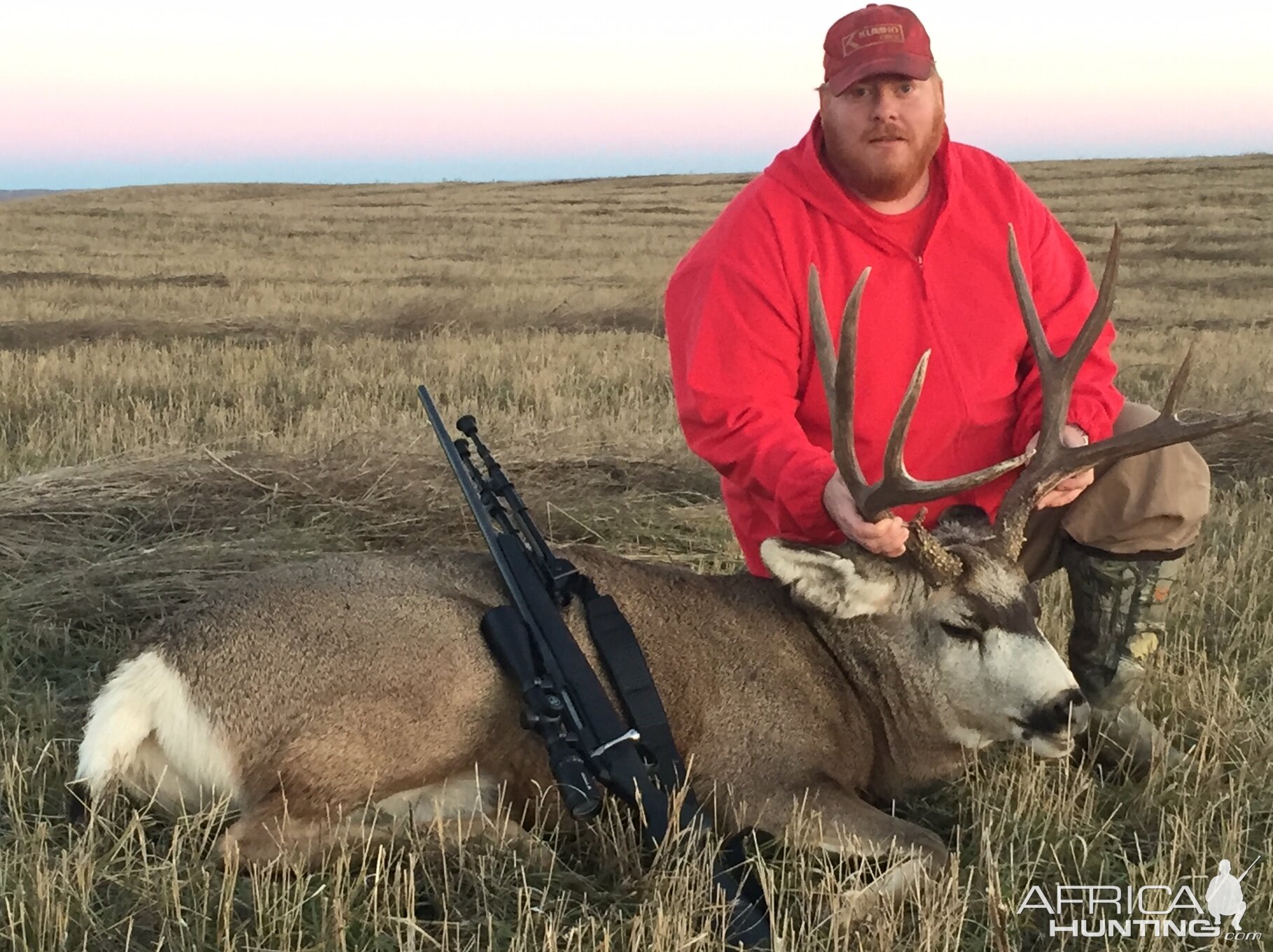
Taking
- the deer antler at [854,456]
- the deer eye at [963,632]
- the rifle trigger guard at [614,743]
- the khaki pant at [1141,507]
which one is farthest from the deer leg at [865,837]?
the khaki pant at [1141,507]

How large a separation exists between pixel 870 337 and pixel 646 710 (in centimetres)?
145

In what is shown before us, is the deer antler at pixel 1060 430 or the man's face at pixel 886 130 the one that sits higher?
the man's face at pixel 886 130

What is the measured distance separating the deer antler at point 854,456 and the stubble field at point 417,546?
0.85m

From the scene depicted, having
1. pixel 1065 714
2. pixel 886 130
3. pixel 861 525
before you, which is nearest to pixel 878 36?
pixel 886 130

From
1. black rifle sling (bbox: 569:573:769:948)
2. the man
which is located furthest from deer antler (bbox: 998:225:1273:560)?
black rifle sling (bbox: 569:573:769:948)

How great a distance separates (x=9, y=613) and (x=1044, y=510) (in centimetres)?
356

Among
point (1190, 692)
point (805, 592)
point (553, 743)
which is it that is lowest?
point (1190, 692)

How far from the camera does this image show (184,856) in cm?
298

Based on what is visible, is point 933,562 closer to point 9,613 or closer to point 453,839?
point 453,839

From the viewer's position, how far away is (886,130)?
155 inches

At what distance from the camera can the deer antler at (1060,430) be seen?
3.50 meters

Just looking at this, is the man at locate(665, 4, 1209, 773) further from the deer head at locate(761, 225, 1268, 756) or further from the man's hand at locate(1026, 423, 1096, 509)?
the deer head at locate(761, 225, 1268, 756)

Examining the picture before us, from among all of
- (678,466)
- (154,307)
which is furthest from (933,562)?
(154,307)

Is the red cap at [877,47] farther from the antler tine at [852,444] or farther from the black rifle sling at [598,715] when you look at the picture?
the black rifle sling at [598,715]
